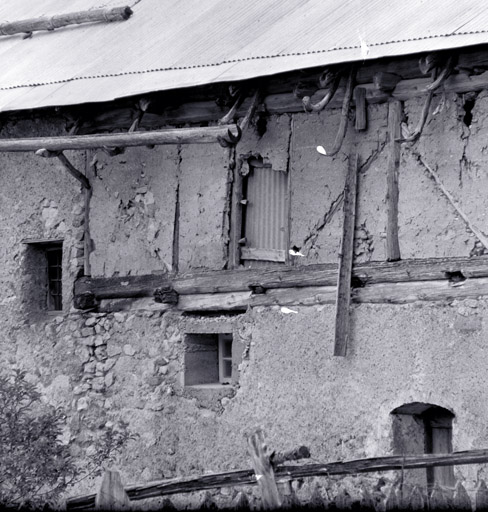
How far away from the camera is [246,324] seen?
43.9 feet

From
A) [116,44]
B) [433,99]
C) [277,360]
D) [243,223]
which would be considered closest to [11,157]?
[116,44]

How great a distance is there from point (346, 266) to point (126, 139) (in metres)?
2.21

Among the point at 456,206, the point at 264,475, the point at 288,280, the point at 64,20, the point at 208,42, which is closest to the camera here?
the point at 264,475

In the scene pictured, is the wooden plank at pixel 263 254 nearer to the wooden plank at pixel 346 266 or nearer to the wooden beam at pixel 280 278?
the wooden beam at pixel 280 278

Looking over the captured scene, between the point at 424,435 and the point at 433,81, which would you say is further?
the point at 424,435

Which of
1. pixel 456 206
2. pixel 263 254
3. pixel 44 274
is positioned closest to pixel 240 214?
pixel 263 254

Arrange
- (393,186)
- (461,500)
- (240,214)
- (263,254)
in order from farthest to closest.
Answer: (240,214) → (263,254) → (393,186) → (461,500)

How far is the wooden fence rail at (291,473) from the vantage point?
1087 centimetres

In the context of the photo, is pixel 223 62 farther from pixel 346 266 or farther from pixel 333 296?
pixel 333 296

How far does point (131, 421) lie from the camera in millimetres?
14070

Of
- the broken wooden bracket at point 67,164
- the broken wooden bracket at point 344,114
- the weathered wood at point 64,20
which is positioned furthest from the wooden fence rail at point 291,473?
the weathered wood at point 64,20

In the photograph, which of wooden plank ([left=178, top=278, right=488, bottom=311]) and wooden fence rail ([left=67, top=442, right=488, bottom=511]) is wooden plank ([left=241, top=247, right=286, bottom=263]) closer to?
wooden plank ([left=178, top=278, right=488, bottom=311])

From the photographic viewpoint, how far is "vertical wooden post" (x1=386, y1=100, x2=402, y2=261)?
489 inches

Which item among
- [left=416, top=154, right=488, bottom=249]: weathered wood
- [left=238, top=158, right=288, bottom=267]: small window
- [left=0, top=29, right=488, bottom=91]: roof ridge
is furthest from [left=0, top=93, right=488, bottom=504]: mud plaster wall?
[left=0, top=29, right=488, bottom=91]: roof ridge
